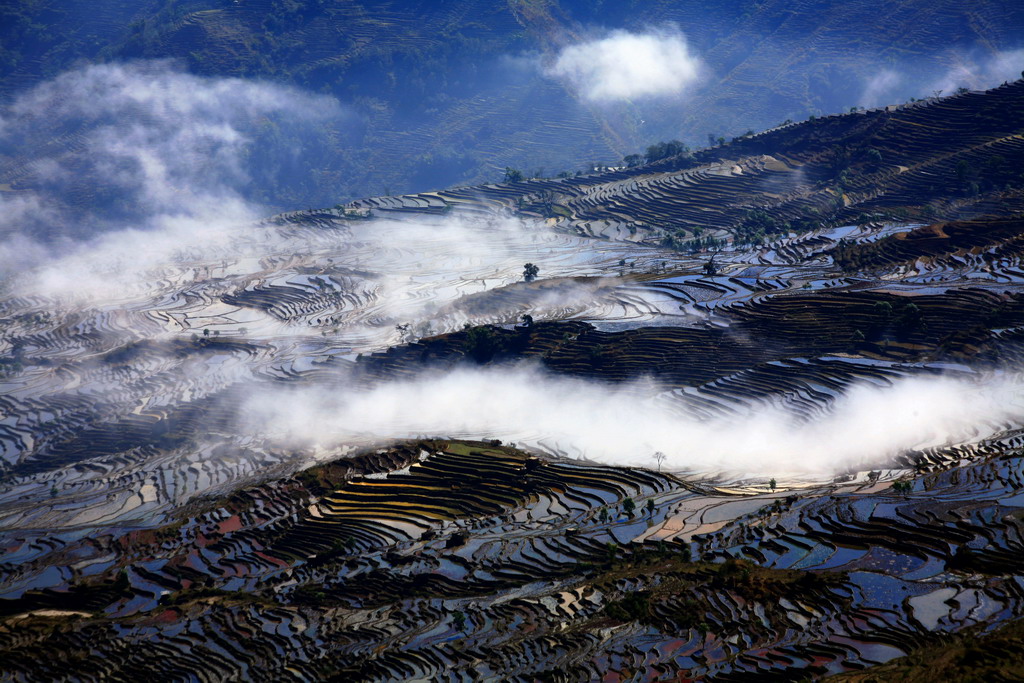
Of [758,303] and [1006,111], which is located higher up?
[1006,111]

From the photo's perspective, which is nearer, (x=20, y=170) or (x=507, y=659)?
(x=507, y=659)

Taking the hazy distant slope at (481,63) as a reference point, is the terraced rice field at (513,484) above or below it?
below

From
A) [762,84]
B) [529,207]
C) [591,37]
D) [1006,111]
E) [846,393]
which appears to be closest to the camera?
[846,393]

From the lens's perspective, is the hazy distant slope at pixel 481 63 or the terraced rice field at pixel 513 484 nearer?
the terraced rice field at pixel 513 484

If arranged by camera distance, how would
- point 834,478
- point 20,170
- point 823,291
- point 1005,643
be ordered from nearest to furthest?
point 1005,643 < point 834,478 < point 823,291 < point 20,170

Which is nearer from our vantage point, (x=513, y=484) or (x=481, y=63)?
(x=513, y=484)

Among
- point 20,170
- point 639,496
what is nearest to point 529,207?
point 639,496

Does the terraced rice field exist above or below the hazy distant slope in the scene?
below

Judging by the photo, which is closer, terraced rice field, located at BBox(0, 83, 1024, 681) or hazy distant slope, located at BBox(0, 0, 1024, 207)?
terraced rice field, located at BBox(0, 83, 1024, 681)

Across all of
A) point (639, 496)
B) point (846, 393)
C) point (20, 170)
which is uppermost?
point (20, 170)

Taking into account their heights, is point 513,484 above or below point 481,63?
below

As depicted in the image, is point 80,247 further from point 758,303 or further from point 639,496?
point 639,496
